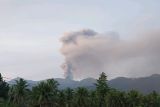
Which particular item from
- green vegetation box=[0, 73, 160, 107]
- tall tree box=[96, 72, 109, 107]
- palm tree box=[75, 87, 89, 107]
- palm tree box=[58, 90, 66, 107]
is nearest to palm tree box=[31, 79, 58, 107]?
green vegetation box=[0, 73, 160, 107]

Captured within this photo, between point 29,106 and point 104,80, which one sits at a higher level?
point 104,80

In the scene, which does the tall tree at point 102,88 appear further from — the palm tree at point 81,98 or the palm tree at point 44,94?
the palm tree at point 44,94

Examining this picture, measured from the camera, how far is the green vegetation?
14950 centimetres

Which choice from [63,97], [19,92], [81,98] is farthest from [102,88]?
[19,92]

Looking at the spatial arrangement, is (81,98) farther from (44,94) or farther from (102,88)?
(44,94)

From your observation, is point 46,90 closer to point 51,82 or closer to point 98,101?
point 51,82

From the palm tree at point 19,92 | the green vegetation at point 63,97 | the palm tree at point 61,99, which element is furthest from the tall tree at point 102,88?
the palm tree at point 19,92

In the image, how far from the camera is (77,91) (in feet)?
562

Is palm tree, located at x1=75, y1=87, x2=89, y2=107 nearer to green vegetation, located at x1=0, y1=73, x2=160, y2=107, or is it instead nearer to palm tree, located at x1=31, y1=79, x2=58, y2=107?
green vegetation, located at x1=0, y1=73, x2=160, y2=107

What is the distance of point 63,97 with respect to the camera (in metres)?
172

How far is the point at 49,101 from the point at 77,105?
82.0 ft

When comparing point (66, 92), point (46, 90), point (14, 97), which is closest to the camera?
point (46, 90)

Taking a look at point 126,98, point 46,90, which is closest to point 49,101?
point 46,90

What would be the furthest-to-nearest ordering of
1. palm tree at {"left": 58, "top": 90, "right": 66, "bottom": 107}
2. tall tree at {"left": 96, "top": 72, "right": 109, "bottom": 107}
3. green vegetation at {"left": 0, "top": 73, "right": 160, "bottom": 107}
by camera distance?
tall tree at {"left": 96, "top": 72, "right": 109, "bottom": 107} < palm tree at {"left": 58, "top": 90, "right": 66, "bottom": 107} < green vegetation at {"left": 0, "top": 73, "right": 160, "bottom": 107}
